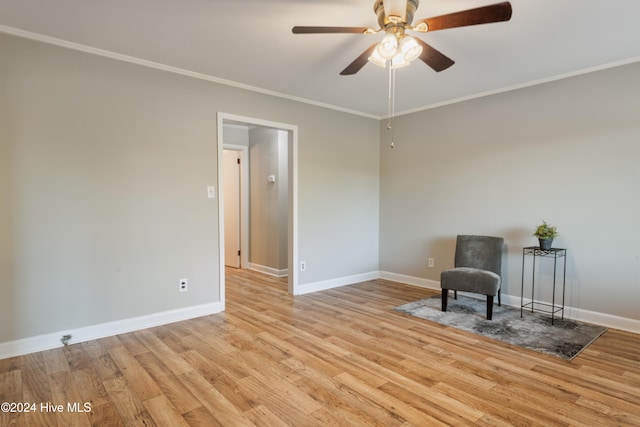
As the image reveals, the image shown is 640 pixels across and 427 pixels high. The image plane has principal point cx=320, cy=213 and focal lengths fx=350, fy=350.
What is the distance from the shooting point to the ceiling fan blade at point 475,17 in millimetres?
1771

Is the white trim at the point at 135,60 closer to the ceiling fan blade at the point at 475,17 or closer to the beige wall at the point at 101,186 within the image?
the beige wall at the point at 101,186

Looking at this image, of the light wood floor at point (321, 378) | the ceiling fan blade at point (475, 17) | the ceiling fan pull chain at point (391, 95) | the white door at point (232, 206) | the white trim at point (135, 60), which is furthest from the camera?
the white door at point (232, 206)

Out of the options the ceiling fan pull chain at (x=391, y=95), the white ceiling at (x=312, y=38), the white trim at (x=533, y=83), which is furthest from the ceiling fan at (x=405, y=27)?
the white trim at (x=533, y=83)

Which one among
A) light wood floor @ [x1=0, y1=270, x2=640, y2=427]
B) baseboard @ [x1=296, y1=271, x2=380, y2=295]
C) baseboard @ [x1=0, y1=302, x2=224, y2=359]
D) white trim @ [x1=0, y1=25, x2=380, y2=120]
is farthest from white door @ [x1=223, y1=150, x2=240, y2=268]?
light wood floor @ [x1=0, y1=270, x2=640, y2=427]

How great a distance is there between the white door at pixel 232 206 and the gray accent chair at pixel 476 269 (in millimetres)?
3815

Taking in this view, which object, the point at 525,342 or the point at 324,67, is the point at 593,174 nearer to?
the point at 525,342

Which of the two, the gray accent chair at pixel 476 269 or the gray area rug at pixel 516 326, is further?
the gray accent chair at pixel 476 269

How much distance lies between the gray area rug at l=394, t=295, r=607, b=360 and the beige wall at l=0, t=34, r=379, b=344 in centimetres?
244

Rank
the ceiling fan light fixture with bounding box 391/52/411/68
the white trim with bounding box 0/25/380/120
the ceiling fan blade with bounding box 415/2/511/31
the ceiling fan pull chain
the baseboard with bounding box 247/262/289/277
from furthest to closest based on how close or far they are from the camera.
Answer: the baseboard with bounding box 247/262/289/277
the ceiling fan pull chain
the white trim with bounding box 0/25/380/120
the ceiling fan light fixture with bounding box 391/52/411/68
the ceiling fan blade with bounding box 415/2/511/31

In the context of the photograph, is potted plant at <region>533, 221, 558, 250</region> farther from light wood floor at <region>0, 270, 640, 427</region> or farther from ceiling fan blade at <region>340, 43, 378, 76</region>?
ceiling fan blade at <region>340, 43, 378, 76</region>

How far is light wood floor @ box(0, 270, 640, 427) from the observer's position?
2.01 m

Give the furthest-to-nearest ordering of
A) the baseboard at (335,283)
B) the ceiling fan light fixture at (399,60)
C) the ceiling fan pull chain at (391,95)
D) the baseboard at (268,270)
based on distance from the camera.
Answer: the baseboard at (268,270) < the baseboard at (335,283) < the ceiling fan pull chain at (391,95) < the ceiling fan light fixture at (399,60)

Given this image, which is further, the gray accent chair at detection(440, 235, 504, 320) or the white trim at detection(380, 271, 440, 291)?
the white trim at detection(380, 271, 440, 291)

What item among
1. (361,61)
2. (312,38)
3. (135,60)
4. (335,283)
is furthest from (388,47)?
(335,283)
